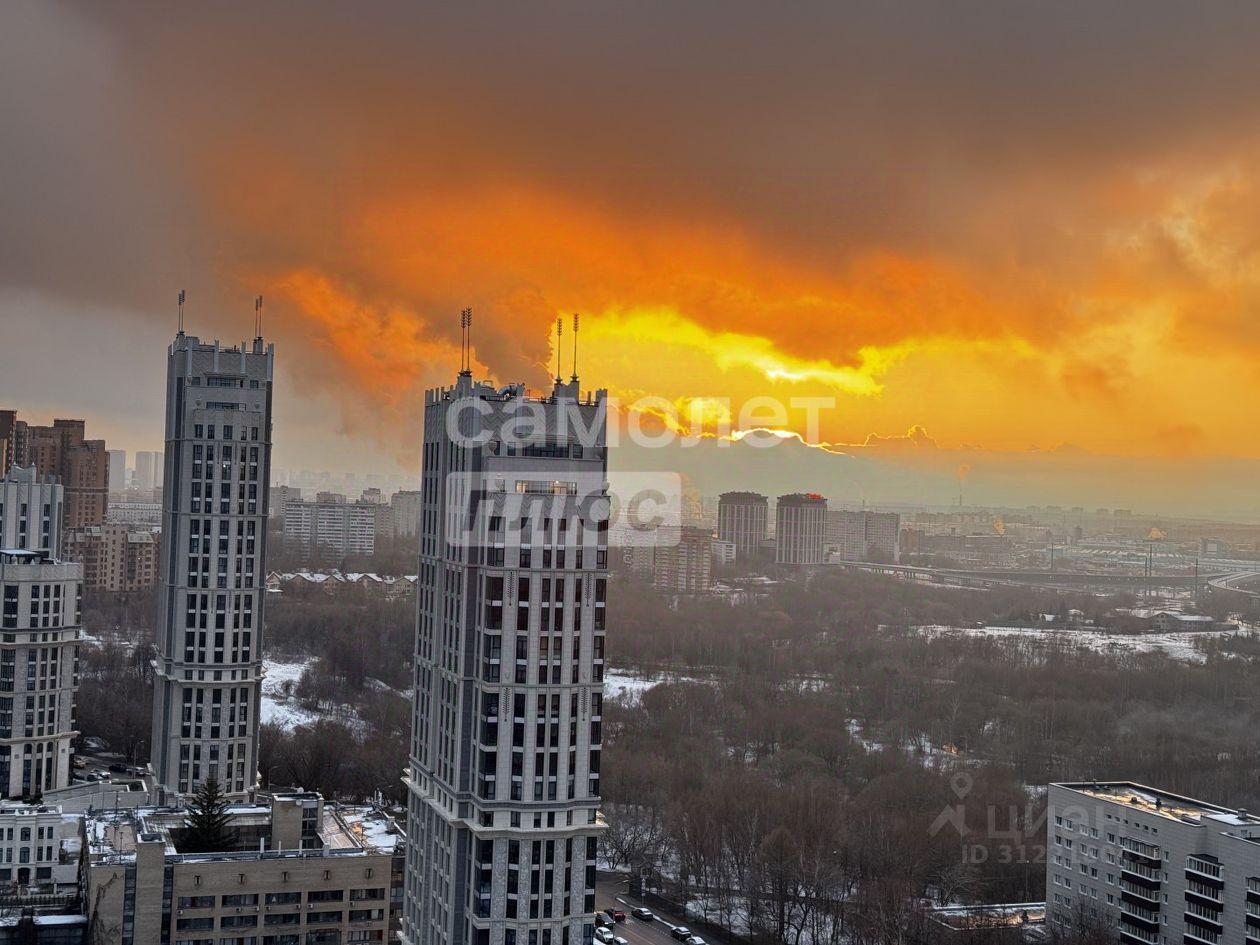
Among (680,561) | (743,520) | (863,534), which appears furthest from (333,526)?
(863,534)

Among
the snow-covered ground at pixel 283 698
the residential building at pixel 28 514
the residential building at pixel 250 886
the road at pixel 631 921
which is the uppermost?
the residential building at pixel 28 514

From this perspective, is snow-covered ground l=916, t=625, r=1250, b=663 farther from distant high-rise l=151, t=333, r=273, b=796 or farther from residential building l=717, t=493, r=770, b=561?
distant high-rise l=151, t=333, r=273, b=796

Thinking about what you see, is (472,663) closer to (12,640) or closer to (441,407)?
(441,407)

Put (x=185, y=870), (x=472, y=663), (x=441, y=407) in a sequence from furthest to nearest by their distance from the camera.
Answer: (x=185, y=870)
(x=441, y=407)
(x=472, y=663)

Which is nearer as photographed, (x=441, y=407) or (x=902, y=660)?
(x=441, y=407)

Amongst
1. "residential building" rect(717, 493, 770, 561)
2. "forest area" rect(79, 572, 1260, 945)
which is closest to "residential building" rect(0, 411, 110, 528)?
"forest area" rect(79, 572, 1260, 945)

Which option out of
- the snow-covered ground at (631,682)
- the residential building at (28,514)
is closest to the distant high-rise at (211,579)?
the residential building at (28,514)

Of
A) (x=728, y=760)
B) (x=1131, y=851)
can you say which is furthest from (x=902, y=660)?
(x=1131, y=851)

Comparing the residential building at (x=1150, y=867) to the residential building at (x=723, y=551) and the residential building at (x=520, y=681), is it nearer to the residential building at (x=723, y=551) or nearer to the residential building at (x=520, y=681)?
the residential building at (x=520, y=681)

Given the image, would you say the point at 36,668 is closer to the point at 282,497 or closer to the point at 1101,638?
the point at 1101,638
